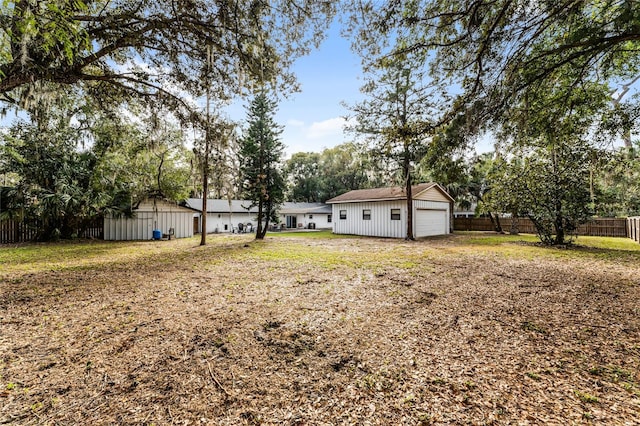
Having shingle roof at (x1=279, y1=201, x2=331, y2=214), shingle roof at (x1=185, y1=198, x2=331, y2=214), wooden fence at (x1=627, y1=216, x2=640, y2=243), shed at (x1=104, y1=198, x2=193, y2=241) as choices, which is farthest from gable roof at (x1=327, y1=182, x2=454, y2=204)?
shed at (x1=104, y1=198, x2=193, y2=241)

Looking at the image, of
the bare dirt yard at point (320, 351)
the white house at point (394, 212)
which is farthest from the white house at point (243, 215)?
the bare dirt yard at point (320, 351)

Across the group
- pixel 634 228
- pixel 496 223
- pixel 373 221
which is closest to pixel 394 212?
pixel 373 221

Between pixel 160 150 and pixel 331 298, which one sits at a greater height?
pixel 160 150

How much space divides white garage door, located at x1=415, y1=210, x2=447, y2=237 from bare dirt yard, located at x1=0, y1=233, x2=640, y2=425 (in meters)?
10.2

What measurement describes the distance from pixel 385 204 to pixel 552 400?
14645 mm

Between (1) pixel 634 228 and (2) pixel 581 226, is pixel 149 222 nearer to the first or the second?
(2) pixel 581 226

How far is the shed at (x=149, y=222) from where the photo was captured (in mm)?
14867

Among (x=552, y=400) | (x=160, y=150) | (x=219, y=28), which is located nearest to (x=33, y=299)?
(x=160, y=150)

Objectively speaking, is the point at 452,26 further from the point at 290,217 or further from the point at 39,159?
the point at 290,217

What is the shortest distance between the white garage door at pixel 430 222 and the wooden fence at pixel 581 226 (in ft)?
17.0

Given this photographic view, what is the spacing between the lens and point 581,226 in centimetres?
1614

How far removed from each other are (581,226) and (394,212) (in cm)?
1149

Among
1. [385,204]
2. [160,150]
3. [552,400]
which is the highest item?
[160,150]

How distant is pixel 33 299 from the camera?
4.50 meters
